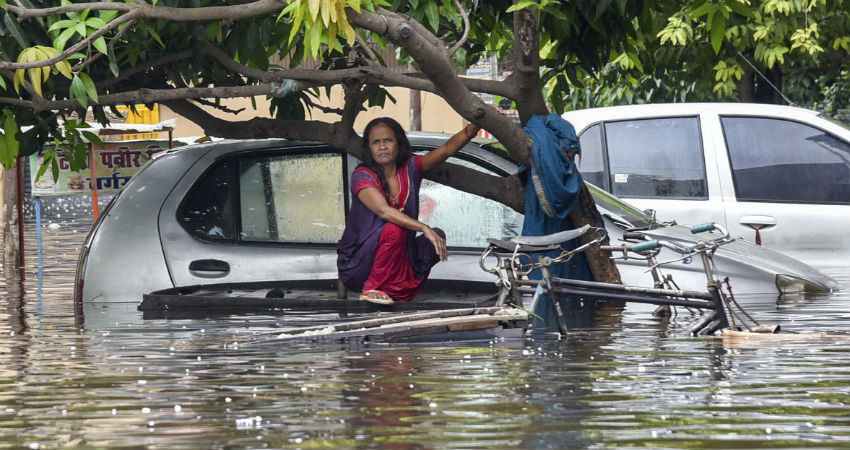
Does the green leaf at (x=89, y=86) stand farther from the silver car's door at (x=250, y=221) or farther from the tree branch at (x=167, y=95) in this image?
the silver car's door at (x=250, y=221)

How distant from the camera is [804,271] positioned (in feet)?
33.7

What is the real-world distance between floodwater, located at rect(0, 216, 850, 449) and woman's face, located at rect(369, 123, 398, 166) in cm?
117

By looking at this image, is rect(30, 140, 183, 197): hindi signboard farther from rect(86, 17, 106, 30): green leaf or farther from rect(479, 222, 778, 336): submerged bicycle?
rect(479, 222, 778, 336): submerged bicycle

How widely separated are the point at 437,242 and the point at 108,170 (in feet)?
29.4

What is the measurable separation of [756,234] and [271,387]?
5802 millimetres

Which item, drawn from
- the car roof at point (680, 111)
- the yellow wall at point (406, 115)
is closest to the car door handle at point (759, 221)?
the car roof at point (680, 111)

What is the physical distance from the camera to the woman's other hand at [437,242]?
29.9 feet

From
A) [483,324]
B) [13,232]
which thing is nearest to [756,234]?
[483,324]

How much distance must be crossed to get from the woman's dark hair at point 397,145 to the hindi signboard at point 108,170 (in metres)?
7.67

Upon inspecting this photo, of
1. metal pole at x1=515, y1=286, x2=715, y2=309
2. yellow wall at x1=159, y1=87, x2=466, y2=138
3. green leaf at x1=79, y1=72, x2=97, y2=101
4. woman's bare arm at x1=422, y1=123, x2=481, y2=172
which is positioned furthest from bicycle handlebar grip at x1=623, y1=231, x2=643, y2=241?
yellow wall at x1=159, y1=87, x2=466, y2=138

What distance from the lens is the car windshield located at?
10.0 metres

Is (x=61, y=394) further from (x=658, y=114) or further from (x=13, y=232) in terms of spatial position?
(x=13, y=232)

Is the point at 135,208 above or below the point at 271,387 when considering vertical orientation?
above

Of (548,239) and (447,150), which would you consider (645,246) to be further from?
(447,150)
